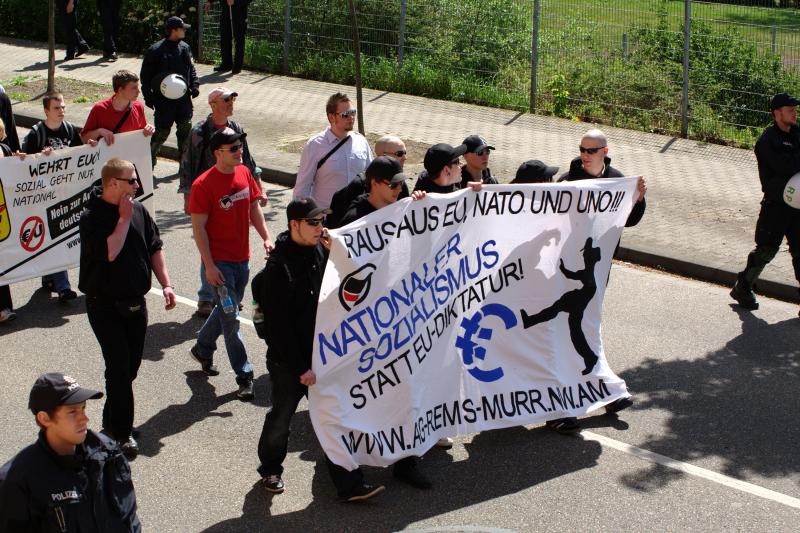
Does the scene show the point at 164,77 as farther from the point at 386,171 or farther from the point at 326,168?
the point at 386,171

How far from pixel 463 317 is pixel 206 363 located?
2.24 metres

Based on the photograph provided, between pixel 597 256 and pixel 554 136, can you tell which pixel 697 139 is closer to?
pixel 554 136

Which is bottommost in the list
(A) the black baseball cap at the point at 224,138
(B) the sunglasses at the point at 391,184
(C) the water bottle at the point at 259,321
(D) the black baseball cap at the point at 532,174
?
(C) the water bottle at the point at 259,321

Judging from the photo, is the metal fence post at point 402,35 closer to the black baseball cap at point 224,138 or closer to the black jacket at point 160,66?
the black jacket at point 160,66

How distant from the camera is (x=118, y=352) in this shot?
6746 mm

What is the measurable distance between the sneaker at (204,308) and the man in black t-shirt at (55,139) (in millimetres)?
1211

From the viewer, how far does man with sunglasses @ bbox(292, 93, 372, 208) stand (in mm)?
8672

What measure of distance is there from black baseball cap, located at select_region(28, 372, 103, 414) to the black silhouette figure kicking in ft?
12.5

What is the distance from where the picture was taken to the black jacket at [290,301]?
615 centimetres

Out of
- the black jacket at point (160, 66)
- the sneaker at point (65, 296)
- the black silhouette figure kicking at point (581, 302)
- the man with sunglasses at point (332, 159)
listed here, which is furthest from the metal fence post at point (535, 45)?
the black silhouette figure kicking at point (581, 302)

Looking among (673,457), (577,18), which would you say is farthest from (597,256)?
(577,18)

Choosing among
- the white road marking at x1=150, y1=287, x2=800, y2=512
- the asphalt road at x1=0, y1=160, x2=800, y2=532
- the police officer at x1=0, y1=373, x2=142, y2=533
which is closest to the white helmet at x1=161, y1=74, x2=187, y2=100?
the asphalt road at x1=0, y1=160, x2=800, y2=532

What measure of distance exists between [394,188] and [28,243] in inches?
171

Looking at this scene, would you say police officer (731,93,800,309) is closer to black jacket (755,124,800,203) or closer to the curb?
black jacket (755,124,800,203)
